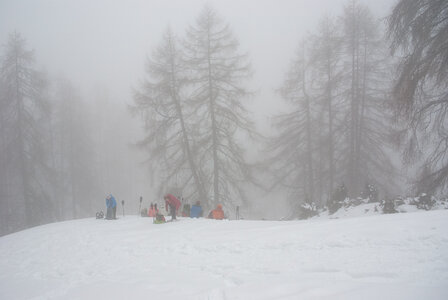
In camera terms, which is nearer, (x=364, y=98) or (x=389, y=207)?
(x=389, y=207)

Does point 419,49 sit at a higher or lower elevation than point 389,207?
higher

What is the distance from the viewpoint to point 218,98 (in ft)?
49.3

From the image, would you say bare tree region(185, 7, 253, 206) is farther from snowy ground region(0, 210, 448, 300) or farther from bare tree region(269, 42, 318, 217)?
snowy ground region(0, 210, 448, 300)

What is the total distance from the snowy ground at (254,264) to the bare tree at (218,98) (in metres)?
6.73

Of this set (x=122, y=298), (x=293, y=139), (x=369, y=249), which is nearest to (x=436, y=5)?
(x=369, y=249)

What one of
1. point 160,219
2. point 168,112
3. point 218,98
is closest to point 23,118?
point 168,112

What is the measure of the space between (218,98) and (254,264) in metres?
10.9

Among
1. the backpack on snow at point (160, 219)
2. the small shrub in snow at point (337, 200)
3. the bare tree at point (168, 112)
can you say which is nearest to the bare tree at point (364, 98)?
the small shrub in snow at point (337, 200)

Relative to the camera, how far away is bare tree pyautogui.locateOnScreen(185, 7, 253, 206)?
14891 millimetres

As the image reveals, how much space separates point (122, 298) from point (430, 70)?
7654 millimetres

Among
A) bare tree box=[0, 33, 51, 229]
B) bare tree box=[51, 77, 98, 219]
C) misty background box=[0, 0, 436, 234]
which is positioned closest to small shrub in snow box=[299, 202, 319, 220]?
misty background box=[0, 0, 436, 234]

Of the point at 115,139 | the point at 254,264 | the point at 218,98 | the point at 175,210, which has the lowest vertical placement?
the point at 254,264

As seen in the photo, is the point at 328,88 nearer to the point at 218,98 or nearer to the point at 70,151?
the point at 218,98

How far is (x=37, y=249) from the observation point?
8547 millimetres
